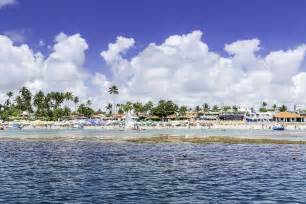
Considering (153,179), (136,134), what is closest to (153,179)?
(153,179)

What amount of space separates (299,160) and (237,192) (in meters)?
27.8

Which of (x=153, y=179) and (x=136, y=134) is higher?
(x=136, y=134)

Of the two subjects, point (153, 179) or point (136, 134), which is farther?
point (136, 134)

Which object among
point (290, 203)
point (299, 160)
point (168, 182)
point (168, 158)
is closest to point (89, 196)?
point (168, 182)

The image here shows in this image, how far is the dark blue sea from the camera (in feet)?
122

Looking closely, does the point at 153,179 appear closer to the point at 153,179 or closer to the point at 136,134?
the point at 153,179

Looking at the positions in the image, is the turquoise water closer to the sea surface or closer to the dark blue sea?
the sea surface

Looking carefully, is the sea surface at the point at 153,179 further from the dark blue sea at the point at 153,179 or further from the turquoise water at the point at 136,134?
the turquoise water at the point at 136,134

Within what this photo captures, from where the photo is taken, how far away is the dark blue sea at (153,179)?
37250 mm

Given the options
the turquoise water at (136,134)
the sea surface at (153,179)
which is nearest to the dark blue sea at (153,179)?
the sea surface at (153,179)

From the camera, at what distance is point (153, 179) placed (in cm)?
4672

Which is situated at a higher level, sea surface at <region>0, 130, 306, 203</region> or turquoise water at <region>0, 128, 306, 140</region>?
turquoise water at <region>0, 128, 306, 140</region>

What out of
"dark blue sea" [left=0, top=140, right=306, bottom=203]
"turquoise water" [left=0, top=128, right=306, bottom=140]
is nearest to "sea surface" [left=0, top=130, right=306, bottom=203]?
"dark blue sea" [left=0, top=140, right=306, bottom=203]

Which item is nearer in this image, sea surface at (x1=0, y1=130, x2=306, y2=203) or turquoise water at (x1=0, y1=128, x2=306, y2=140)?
sea surface at (x1=0, y1=130, x2=306, y2=203)
